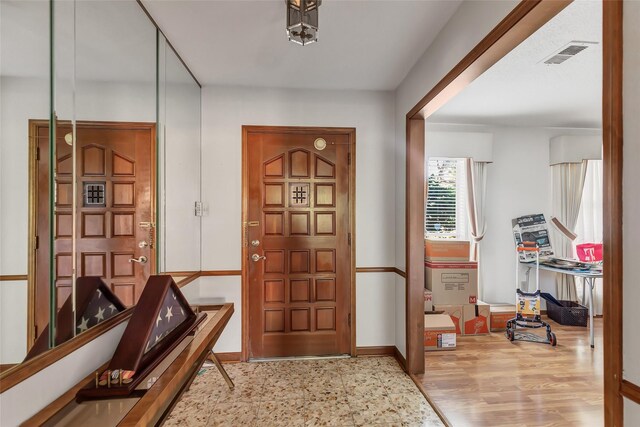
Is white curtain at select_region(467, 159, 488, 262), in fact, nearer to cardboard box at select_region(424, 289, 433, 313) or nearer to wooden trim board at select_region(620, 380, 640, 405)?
cardboard box at select_region(424, 289, 433, 313)

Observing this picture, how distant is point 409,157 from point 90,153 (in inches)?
91.4

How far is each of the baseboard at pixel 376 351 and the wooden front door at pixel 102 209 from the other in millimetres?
2131

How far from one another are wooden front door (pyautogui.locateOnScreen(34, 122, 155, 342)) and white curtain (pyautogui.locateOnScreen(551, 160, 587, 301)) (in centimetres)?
509

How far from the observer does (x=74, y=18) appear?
1.33 m

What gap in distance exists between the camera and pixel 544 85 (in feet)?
10.1

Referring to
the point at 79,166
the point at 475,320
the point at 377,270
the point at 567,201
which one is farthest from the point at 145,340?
the point at 567,201

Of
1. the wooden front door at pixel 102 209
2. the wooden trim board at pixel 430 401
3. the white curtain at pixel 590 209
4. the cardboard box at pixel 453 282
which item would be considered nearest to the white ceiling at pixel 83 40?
the wooden front door at pixel 102 209

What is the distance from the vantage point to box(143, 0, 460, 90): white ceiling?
1910mm

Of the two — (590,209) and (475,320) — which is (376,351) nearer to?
(475,320)

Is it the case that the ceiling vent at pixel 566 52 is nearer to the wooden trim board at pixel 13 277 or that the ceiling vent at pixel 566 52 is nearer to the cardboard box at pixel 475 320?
the cardboard box at pixel 475 320

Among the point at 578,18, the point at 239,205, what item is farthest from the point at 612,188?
the point at 239,205

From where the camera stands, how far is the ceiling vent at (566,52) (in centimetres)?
233

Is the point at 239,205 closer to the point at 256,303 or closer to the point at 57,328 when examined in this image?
the point at 256,303

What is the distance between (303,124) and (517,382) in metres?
3.01
